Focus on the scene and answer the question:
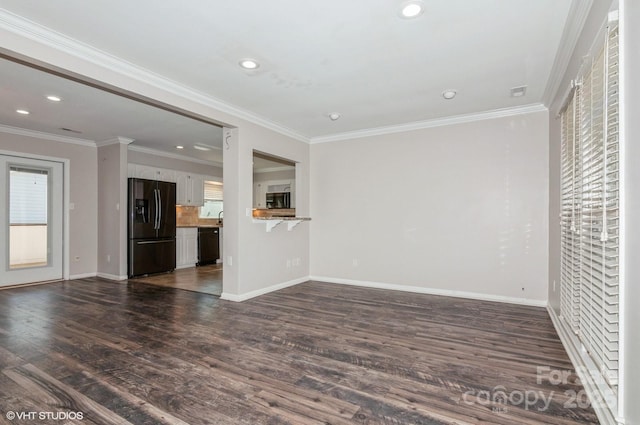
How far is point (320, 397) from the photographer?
2.10 meters

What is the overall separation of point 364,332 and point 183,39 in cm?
316

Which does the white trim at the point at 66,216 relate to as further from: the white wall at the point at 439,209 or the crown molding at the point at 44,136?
the white wall at the point at 439,209

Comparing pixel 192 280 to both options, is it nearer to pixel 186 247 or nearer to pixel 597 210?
pixel 186 247

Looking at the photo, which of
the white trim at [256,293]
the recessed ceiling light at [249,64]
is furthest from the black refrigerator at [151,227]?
the recessed ceiling light at [249,64]

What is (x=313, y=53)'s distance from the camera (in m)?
2.92

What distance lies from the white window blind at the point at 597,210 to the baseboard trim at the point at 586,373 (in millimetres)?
154

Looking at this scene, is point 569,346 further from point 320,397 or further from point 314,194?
point 314,194

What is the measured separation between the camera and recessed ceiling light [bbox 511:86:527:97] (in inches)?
144

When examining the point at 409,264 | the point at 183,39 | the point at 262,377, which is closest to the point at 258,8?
the point at 183,39

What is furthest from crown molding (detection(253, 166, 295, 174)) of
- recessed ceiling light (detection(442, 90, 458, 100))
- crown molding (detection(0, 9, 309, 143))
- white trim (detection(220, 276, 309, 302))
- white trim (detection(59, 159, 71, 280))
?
recessed ceiling light (detection(442, 90, 458, 100))

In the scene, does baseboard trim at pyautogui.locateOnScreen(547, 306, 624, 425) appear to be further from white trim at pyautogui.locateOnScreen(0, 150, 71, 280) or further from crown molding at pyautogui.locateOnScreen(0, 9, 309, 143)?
white trim at pyautogui.locateOnScreen(0, 150, 71, 280)

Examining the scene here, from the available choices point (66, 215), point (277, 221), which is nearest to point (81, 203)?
point (66, 215)

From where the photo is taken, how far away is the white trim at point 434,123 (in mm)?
4273

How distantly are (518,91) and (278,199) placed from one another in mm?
5976
